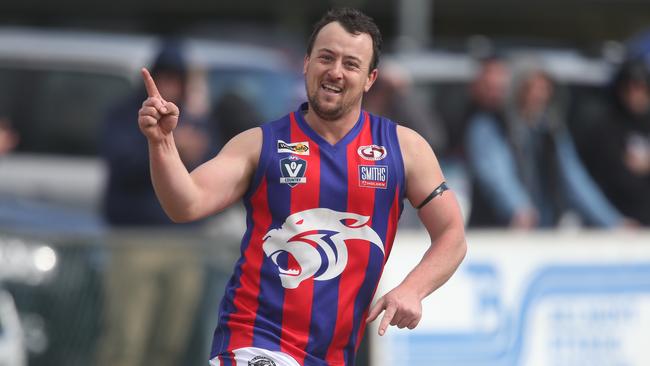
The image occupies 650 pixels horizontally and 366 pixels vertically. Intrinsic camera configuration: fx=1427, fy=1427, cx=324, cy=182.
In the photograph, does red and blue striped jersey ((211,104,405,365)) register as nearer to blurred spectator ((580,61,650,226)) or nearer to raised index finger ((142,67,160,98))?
raised index finger ((142,67,160,98))

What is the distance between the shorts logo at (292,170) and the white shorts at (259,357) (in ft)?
1.98

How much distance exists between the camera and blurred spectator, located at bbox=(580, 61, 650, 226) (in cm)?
1077

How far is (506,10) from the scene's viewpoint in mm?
27094

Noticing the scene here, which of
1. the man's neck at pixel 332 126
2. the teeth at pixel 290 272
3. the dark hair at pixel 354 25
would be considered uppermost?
the dark hair at pixel 354 25

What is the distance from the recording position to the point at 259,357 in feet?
16.7

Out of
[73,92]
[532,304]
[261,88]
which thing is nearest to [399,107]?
[532,304]

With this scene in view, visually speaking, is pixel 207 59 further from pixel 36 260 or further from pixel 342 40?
pixel 342 40

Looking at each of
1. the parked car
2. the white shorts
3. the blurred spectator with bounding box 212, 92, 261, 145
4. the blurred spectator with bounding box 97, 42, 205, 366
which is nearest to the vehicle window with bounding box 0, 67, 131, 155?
the parked car

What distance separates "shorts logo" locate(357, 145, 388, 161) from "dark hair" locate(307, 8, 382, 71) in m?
0.29

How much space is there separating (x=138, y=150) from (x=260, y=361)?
14.4 ft

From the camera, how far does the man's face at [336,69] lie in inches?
195

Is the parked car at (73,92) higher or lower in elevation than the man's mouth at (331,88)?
higher

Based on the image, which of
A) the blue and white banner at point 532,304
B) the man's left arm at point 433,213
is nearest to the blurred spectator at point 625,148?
the blue and white banner at point 532,304

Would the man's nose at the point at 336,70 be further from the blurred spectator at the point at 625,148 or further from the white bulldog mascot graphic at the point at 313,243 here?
the blurred spectator at the point at 625,148
